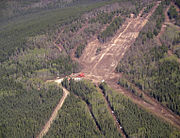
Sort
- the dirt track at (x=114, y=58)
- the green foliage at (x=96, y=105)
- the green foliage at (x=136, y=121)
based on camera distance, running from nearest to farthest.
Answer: the green foliage at (x=136, y=121), the green foliage at (x=96, y=105), the dirt track at (x=114, y=58)

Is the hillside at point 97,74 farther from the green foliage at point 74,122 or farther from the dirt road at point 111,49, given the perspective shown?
the dirt road at point 111,49

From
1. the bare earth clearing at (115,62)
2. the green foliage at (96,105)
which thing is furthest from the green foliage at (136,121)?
the green foliage at (96,105)

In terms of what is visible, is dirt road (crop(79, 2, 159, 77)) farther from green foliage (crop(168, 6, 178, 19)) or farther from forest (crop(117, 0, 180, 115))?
green foliage (crop(168, 6, 178, 19))

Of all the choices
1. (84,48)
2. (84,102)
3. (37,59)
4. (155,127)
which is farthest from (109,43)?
(155,127)

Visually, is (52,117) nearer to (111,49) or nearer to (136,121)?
(136,121)

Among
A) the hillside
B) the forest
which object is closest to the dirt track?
the hillside
